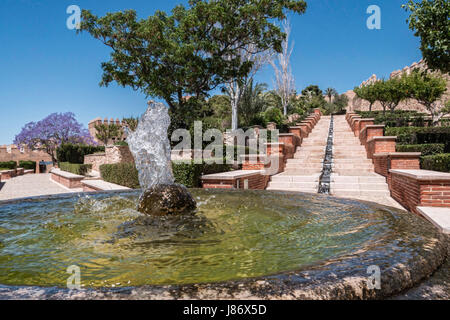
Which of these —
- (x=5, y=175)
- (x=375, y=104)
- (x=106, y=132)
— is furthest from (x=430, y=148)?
(x=375, y=104)

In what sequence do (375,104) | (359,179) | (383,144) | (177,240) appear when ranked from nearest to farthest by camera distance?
(177,240)
(359,179)
(383,144)
(375,104)

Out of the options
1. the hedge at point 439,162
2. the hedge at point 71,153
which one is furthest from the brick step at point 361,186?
→ the hedge at point 71,153

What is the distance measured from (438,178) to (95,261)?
4.75m

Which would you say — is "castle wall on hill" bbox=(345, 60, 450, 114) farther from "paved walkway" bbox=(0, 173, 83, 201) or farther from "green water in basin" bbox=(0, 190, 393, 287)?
"green water in basin" bbox=(0, 190, 393, 287)

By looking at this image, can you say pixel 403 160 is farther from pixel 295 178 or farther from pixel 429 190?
pixel 429 190

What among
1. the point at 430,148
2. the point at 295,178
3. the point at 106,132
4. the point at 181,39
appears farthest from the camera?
the point at 106,132

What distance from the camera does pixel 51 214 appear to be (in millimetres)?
3682

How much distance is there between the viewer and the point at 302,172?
9719mm

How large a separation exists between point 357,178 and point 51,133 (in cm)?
2625

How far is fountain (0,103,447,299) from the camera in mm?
1366

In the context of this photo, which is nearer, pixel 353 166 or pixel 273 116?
pixel 353 166

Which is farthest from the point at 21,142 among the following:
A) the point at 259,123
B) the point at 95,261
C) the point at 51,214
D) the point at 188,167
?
the point at 95,261

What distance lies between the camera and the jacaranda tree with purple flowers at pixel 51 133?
84.1 ft
